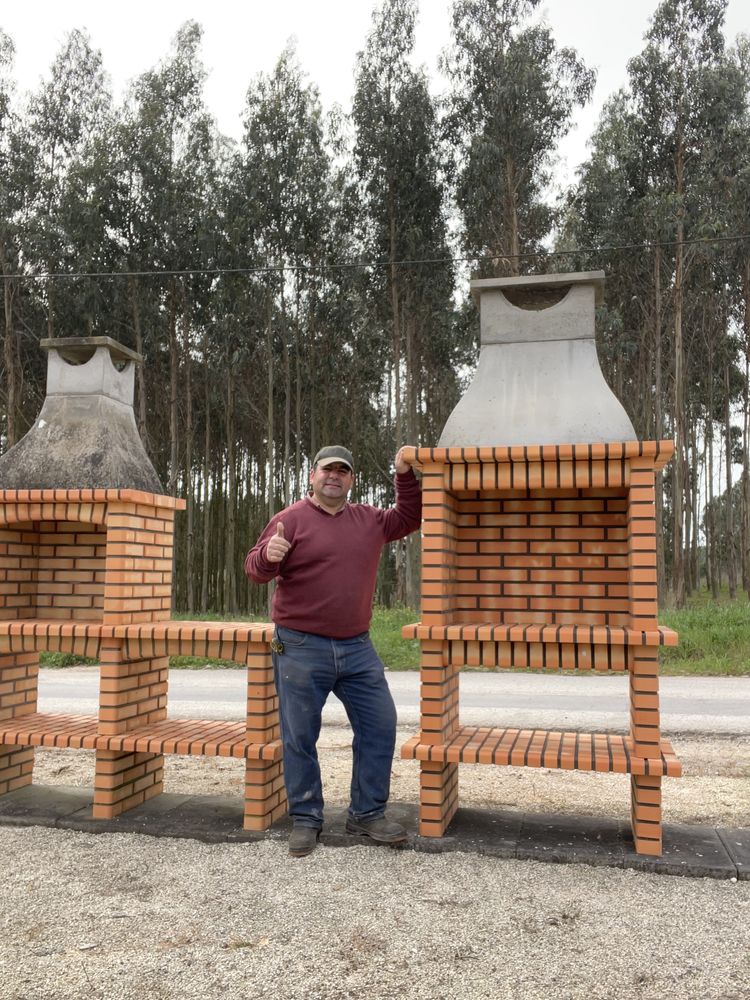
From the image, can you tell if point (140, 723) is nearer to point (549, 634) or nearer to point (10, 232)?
point (549, 634)

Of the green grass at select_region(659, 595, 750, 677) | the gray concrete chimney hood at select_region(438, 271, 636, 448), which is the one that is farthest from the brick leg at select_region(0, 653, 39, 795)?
the green grass at select_region(659, 595, 750, 677)

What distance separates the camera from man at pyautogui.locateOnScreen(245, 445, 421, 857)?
12.9 ft

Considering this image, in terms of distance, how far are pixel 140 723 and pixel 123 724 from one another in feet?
0.89

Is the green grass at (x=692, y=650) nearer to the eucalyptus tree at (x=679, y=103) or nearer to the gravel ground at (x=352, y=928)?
the eucalyptus tree at (x=679, y=103)

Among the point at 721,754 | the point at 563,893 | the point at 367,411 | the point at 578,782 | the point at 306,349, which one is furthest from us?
the point at 367,411

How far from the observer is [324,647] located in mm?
3965

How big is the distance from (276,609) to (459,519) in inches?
45.0

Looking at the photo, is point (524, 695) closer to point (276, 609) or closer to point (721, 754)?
point (721, 754)

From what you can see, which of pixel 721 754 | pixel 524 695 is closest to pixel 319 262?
pixel 524 695

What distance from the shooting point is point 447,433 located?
13.7ft

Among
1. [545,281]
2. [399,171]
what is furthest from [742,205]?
[545,281]

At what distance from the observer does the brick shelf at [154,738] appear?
13.8ft

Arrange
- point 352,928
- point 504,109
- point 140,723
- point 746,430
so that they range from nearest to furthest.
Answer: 1. point 352,928
2. point 140,723
3. point 504,109
4. point 746,430

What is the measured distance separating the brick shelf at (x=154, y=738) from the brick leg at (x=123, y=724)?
0.08 m
